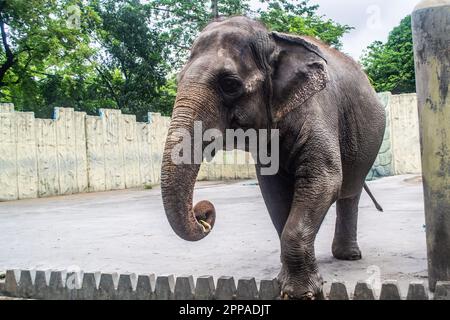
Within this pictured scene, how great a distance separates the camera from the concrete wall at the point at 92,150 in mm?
14000

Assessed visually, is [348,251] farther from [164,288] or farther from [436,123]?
[164,288]

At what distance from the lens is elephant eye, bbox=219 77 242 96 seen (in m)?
3.10

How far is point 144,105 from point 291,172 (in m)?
19.8

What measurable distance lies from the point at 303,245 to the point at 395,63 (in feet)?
73.6

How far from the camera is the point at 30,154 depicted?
14383 mm

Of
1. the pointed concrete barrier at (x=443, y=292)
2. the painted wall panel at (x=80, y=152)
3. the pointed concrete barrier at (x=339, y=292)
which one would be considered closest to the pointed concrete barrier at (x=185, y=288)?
the pointed concrete barrier at (x=339, y=292)

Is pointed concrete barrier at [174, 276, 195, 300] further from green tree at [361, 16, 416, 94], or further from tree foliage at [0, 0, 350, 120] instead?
green tree at [361, 16, 416, 94]

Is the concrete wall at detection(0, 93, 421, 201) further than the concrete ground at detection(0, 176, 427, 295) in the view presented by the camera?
Yes

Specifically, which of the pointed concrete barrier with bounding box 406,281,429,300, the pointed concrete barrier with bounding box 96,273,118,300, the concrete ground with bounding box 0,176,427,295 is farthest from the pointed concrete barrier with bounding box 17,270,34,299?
the pointed concrete barrier with bounding box 406,281,429,300

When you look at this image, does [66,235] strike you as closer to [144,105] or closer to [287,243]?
[287,243]

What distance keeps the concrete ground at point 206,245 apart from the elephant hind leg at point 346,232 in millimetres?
96

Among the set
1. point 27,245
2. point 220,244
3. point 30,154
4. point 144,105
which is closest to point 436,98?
point 220,244

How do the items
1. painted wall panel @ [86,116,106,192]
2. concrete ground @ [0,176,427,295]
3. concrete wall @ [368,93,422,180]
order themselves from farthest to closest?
concrete wall @ [368,93,422,180] < painted wall panel @ [86,116,106,192] < concrete ground @ [0,176,427,295]

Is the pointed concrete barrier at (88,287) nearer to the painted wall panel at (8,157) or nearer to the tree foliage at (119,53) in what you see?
the painted wall panel at (8,157)
